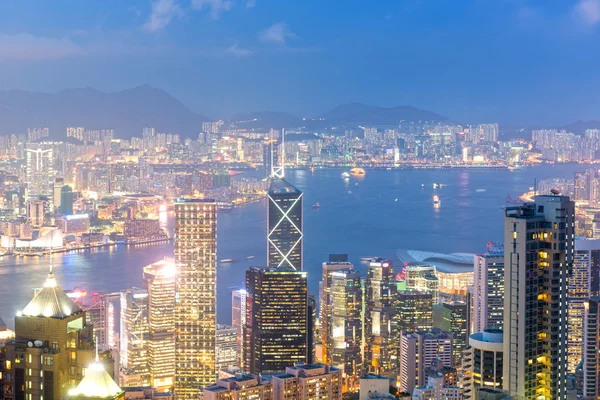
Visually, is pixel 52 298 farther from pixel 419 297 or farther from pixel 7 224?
pixel 7 224

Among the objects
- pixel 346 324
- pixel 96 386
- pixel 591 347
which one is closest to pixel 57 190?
pixel 346 324

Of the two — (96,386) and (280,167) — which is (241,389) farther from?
(280,167)

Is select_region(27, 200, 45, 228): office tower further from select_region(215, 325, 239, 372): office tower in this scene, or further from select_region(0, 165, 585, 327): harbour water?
select_region(215, 325, 239, 372): office tower

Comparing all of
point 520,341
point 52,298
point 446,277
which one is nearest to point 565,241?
point 520,341

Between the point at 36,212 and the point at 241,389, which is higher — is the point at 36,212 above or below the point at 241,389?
above

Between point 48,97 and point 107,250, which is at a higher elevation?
point 48,97

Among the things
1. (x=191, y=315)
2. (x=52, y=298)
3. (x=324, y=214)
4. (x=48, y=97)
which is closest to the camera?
(x=52, y=298)

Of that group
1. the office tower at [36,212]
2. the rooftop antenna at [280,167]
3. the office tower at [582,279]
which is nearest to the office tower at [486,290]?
the office tower at [582,279]
